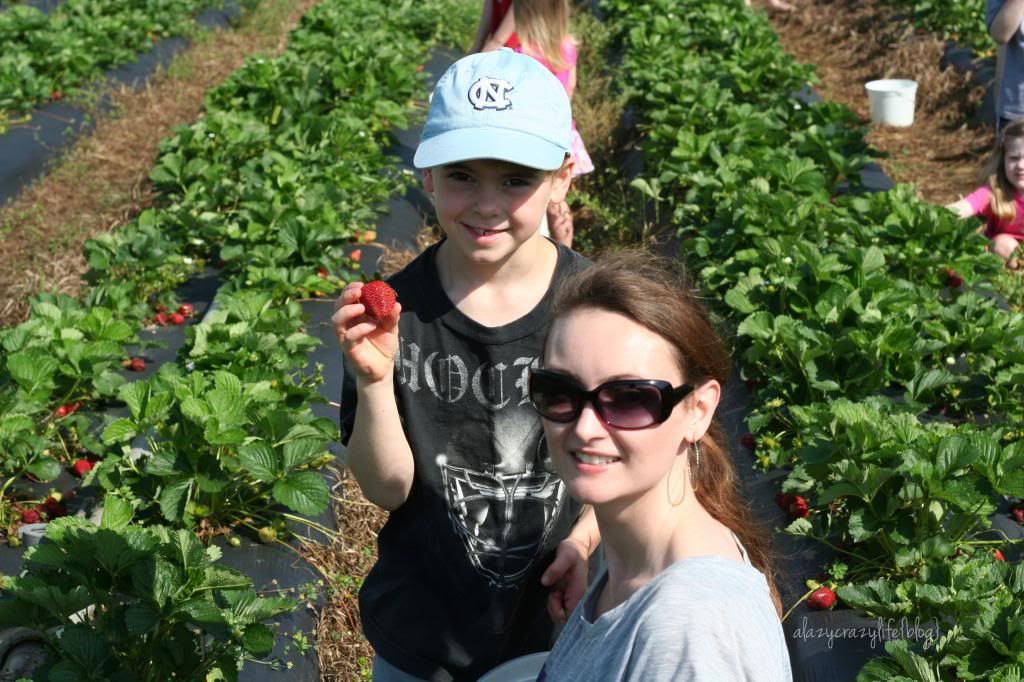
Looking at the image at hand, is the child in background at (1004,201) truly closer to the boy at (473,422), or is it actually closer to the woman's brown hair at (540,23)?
the woman's brown hair at (540,23)

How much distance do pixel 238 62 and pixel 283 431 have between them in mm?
8479

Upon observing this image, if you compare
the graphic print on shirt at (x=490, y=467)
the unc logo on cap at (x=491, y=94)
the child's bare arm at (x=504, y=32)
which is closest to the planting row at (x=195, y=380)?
the graphic print on shirt at (x=490, y=467)

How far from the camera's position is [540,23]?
16.5 ft

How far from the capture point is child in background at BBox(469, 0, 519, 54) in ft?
16.8

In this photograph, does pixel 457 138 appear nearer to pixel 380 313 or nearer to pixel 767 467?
Result: pixel 380 313

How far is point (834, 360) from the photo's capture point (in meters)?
4.02

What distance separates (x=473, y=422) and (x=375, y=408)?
244 mm

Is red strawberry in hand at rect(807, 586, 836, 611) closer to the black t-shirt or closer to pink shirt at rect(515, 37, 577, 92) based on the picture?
the black t-shirt

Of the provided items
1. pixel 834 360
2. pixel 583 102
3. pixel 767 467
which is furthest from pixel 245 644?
pixel 583 102

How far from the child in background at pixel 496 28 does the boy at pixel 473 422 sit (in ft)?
9.68

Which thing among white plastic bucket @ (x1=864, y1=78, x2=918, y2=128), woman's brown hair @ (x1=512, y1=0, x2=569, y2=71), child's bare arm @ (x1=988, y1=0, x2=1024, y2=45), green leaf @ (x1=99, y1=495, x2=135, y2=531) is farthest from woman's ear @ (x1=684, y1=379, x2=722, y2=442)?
white plastic bucket @ (x1=864, y1=78, x2=918, y2=128)

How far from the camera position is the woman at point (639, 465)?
148cm

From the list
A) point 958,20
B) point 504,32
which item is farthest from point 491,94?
point 958,20

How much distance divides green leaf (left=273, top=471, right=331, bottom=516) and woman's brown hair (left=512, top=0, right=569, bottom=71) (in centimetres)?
242
